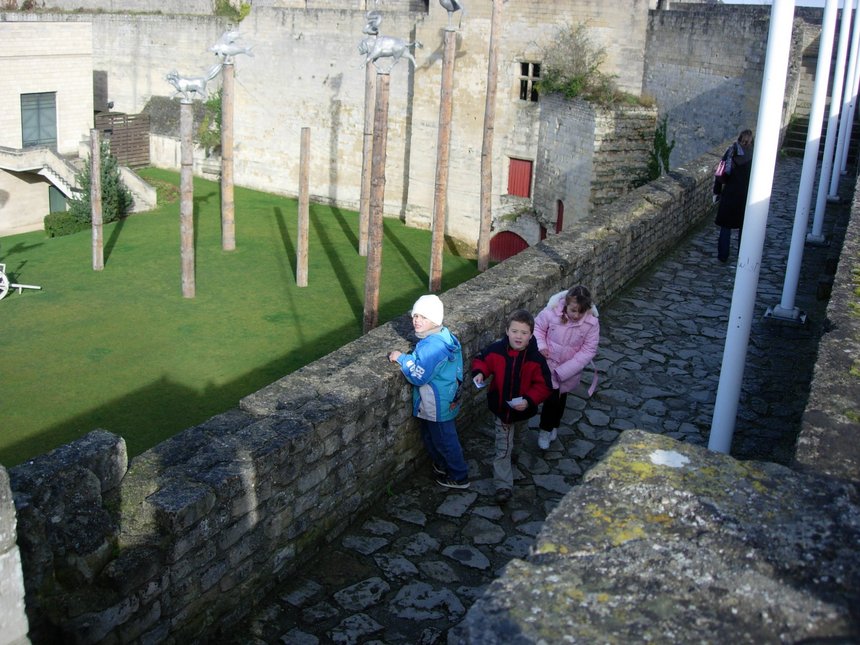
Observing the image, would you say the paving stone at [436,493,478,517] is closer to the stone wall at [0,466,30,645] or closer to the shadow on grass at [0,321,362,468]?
the stone wall at [0,466,30,645]

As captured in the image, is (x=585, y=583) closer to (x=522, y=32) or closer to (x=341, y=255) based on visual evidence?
(x=341, y=255)

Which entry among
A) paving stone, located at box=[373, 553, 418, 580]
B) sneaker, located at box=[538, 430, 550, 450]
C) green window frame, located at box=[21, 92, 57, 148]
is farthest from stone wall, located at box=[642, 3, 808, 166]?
green window frame, located at box=[21, 92, 57, 148]

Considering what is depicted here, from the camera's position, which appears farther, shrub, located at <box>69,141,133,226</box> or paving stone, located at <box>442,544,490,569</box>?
shrub, located at <box>69,141,133,226</box>

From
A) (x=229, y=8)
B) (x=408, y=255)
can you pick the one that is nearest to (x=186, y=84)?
(x=408, y=255)

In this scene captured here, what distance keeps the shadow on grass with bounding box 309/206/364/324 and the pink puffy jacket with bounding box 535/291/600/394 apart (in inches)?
379

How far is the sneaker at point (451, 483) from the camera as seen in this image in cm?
582

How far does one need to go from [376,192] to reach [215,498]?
Result: 32.3 feet

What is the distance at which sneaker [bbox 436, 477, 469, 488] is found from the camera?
5.82m

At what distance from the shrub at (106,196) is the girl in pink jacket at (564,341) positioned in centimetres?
1766

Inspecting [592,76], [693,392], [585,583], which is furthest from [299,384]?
[592,76]

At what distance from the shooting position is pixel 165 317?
15.7 m

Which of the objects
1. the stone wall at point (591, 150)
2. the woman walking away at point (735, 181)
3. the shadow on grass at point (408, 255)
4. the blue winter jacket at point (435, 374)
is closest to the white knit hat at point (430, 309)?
the blue winter jacket at point (435, 374)

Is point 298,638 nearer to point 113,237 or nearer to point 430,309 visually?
point 430,309

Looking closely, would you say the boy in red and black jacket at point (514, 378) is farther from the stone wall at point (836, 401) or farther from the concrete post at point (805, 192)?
the concrete post at point (805, 192)
